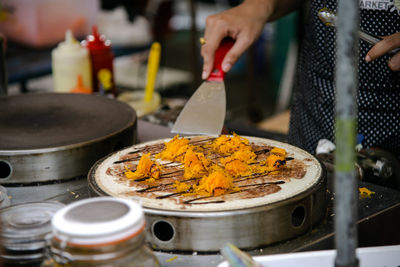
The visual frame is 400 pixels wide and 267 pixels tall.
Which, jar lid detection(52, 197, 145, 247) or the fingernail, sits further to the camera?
the fingernail

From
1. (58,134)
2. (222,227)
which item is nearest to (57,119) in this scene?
(58,134)

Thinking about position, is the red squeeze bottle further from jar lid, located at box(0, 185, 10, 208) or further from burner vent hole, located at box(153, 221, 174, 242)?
burner vent hole, located at box(153, 221, 174, 242)

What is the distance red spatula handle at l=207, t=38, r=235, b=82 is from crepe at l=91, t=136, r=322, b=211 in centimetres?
41

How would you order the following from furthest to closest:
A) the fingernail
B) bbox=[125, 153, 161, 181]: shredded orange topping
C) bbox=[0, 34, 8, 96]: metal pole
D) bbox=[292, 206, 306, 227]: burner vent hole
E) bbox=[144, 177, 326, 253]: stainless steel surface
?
bbox=[0, 34, 8, 96]: metal pole < the fingernail < bbox=[125, 153, 161, 181]: shredded orange topping < bbox=[292, 206, 306, 227]: burner vent hole < bbox=[144, 177, 326, 253]: stainless steel surface

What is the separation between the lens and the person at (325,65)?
1905 millimetres

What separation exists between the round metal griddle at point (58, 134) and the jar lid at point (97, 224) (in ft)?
2.32

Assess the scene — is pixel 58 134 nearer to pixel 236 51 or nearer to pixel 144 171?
pixel 144 171

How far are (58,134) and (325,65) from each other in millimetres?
1134

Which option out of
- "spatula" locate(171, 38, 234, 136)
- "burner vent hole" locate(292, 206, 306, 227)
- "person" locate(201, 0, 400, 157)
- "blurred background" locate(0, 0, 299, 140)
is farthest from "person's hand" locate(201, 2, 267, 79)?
"burner vent hole" locate(292, 206, 306, 227)

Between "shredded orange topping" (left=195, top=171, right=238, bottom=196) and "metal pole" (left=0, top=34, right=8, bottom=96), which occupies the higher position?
"metal pole" (left=0, top=34, right=8, bottom=96)

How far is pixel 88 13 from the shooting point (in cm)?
402

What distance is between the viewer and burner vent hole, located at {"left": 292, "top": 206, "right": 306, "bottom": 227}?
1259 millimetres

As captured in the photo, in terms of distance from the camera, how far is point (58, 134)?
169 centimetres

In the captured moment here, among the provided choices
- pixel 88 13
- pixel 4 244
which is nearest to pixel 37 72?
pixel 88 13
